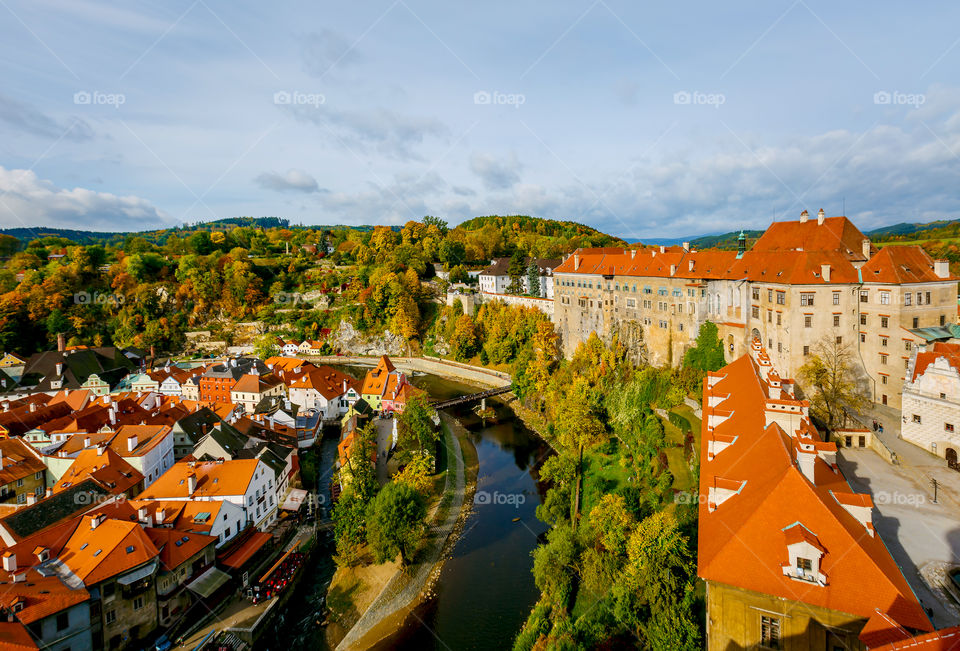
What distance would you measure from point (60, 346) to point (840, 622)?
213 ft

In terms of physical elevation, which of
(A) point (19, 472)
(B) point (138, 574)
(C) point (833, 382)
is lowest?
(B) point (138, 574)

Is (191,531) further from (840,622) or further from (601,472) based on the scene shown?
(840,622)

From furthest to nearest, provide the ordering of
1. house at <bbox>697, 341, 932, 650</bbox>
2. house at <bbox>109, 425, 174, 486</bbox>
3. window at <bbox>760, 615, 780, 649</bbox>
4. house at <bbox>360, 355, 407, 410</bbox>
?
house at <bbox>360, 355, 407, 410</bbox>
house at <bbox>109, 425, 174, 486</bbox>
window at <bbox>760, 615, 780, 649</bbox>
house at <bbox>697, 341, 932, 650</bbox>

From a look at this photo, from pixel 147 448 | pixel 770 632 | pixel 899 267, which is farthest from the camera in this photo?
pixel 147 448

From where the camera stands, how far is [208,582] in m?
15.5

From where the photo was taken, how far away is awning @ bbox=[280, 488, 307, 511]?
827 inches

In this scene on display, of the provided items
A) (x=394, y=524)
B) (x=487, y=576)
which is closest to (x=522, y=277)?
(x=487, y=576)

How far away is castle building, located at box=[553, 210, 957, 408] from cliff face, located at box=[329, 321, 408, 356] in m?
28.5

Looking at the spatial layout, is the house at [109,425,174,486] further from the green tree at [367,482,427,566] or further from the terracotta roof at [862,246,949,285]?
the terracotta roof at [862,246,949,285]

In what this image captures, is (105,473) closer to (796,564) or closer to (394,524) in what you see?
(394,524)

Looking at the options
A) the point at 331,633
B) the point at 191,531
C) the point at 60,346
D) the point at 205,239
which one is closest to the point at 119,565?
the point at 191,531

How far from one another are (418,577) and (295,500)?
7446 millimetres

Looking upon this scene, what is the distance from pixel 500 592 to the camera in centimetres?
1647

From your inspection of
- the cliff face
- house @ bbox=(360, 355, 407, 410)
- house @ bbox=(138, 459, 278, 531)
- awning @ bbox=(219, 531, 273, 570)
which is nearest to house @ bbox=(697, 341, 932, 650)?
awning @ bbox=(219, 531, 273, 570)
